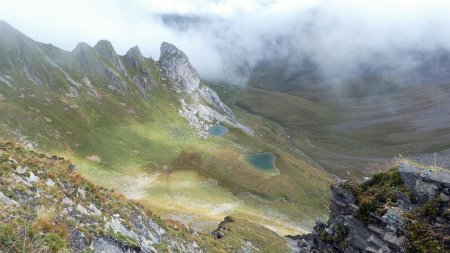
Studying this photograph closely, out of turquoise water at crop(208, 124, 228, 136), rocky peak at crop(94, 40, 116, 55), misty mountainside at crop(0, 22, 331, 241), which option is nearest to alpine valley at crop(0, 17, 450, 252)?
misty mountainside at crop(0, 22, 331, 241)

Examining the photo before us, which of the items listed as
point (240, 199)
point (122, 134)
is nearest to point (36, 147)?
point (122, 134)

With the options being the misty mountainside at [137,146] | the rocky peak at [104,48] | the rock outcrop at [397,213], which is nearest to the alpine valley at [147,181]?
the rock outcrop at [397,213]

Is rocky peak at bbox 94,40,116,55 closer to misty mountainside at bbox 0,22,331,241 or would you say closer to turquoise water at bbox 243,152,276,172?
misty mountainside at bbox 0,22,331,241

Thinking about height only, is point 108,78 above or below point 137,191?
above

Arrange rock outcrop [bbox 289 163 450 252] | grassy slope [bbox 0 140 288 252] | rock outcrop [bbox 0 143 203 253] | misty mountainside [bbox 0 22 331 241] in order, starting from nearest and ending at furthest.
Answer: grassy slope [bbox 0 140 288 252] → rock outcrop [bbox 0 143 203 253] → rock outcrop [bbox 289 163 450 252] → misty mountainside [bbox 0 22 331 241]

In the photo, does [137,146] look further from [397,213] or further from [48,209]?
[48,209]

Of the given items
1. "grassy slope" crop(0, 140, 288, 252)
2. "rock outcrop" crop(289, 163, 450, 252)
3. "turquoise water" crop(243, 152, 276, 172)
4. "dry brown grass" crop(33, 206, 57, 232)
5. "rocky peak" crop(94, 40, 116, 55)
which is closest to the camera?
"grassy slope" crop(0, 140, 288, 252)

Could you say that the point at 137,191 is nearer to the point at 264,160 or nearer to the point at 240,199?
the point at 240,199
